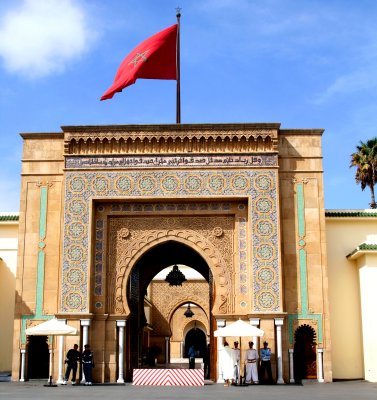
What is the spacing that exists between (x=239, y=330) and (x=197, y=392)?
2291mm

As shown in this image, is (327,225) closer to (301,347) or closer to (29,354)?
(301,347)

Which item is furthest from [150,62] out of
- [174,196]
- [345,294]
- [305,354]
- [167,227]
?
[305,354]

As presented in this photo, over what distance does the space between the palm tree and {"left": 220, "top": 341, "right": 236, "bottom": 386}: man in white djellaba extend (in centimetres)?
1398

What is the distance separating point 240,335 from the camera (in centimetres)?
1502

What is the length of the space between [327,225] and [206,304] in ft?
53.7

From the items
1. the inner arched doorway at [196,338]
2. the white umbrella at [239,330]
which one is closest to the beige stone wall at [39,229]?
the white umbrella at [239,330]

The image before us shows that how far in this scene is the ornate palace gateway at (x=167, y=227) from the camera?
16422 millimetres

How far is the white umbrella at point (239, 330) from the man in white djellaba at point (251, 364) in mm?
546

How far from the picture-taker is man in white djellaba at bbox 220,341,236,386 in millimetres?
15406

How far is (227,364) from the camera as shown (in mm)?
15539

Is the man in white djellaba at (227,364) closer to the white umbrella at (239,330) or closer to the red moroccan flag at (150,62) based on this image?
the white umbrella at (239,330)

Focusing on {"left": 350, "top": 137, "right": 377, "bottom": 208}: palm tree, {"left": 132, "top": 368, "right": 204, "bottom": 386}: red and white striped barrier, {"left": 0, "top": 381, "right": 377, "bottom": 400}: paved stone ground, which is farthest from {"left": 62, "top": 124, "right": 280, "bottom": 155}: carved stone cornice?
{"left": 350, "top": 137, "right": 377, "bottom": 208}: palm tree

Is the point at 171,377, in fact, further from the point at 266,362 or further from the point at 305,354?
the point at 305,354

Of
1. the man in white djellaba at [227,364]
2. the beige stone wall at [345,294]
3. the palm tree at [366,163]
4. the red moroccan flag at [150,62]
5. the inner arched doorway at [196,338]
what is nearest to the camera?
the man in white djellaba at [227,364]
